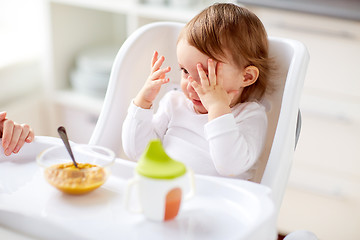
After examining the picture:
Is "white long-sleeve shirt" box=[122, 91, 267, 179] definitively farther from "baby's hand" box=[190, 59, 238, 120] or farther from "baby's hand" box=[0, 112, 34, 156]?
"baby's hand" box=[0, 112, 34, 156]

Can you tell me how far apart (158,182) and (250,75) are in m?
0.46

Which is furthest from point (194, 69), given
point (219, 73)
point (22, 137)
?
point (22, 137)

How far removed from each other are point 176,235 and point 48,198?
0.22m

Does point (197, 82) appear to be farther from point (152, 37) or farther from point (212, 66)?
point (152, 37)

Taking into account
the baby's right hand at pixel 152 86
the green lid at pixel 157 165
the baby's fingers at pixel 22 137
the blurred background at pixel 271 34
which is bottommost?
the blurred background at pixel 271 34

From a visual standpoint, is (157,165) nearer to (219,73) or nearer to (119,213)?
(119,213)

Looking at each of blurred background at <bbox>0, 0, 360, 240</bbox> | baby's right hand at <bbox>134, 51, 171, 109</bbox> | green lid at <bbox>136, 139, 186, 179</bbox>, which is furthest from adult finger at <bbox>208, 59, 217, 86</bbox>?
blurred background at <bbox>0, 0, 360, 240</bbox>

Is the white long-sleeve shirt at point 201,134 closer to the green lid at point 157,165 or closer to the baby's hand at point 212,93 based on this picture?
the baby's hand at point 212,93

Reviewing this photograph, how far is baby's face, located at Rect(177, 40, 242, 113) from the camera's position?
104 centimetres

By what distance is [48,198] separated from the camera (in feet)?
2.64

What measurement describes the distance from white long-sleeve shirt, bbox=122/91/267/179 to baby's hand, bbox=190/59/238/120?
0.7 inches

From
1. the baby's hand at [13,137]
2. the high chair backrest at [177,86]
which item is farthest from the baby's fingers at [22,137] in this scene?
the high chair backrest at [177,86]

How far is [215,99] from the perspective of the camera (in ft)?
3.30

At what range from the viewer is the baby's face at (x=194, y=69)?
1043 millimetres
